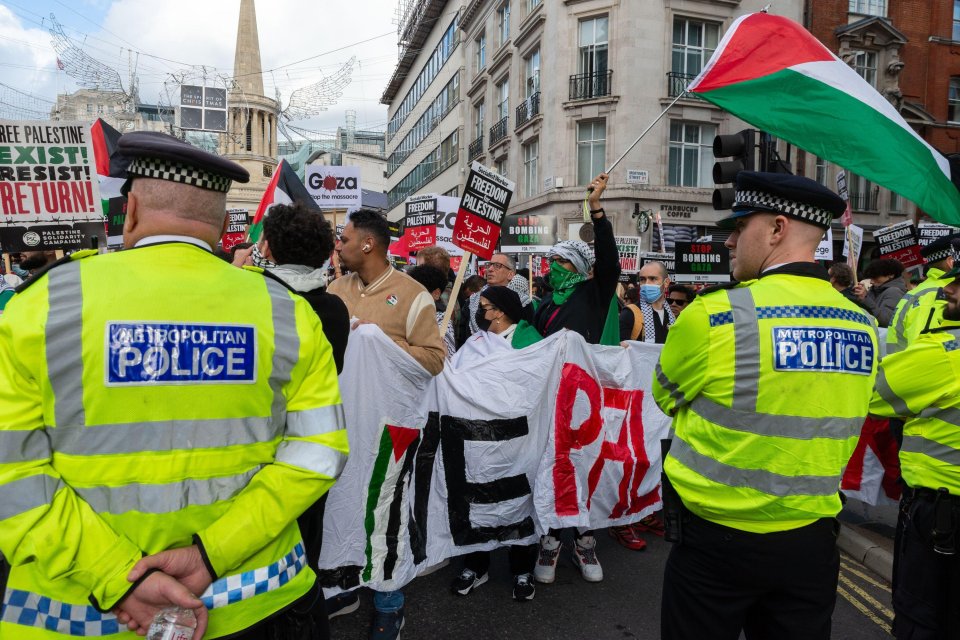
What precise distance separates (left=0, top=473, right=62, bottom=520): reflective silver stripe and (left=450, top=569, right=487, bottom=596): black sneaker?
2.89 m

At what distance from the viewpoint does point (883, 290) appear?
7.87m

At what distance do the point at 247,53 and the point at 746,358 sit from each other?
2960 inches

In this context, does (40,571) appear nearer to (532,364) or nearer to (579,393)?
(532,364)

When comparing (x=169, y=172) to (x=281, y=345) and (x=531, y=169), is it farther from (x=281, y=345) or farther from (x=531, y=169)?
(x=531, y=169)

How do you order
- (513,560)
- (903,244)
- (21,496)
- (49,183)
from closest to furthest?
(21,496)
(513,560)
(49,183)
(903,244)

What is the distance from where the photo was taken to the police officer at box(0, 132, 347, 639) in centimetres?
141

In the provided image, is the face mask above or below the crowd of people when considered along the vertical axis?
above

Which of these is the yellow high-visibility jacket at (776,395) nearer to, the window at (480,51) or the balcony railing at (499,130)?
the balcony railing at (499,130)

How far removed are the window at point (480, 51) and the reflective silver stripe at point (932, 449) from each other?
104ft

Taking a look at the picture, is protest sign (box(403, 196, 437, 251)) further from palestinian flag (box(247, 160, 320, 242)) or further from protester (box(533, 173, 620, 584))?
protester (box(533, 173, 620, 584))

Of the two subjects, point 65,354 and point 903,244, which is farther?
point 903,244

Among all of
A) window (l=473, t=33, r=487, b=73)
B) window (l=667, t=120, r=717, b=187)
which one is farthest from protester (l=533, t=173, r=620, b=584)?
window (l=473, t=33, r=487, b=73)

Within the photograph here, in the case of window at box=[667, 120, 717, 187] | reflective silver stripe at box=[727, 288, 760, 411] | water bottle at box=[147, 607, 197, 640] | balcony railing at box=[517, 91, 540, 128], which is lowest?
water bottle at box=[147, 607, 197, 640]

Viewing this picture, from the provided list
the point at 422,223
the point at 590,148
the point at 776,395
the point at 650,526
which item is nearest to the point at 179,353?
the point at 776,395
